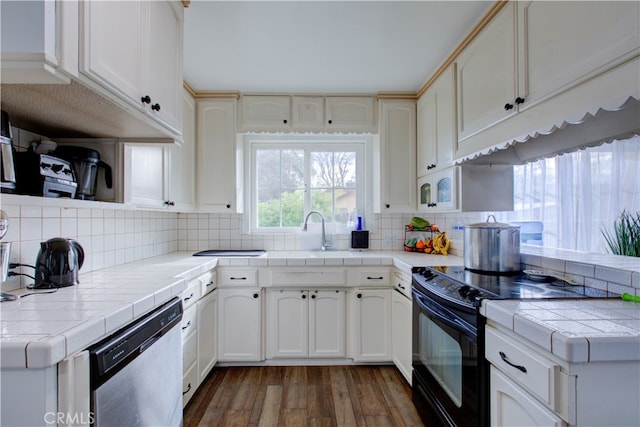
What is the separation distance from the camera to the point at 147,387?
101 centimetres

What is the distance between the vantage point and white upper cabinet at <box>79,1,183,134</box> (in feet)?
3.06

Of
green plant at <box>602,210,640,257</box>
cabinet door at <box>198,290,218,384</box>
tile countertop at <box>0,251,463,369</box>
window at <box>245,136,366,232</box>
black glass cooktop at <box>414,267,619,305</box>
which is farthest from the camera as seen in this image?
window at <box>245,136,366,232</box>

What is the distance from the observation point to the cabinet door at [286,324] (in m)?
2.20

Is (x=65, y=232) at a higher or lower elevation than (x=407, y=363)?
higher

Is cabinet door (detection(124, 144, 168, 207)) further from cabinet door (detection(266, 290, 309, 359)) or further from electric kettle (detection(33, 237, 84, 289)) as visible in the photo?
cabinet door (detection(266, 290, 309, 359))

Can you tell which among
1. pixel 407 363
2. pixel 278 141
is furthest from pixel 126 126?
pixel 407 363

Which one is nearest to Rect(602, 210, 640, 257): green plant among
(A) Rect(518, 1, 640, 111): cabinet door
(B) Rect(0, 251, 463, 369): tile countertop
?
(A) Rect(518, 1, 640, 111): cabinet door

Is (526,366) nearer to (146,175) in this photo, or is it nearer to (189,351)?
(189,351)

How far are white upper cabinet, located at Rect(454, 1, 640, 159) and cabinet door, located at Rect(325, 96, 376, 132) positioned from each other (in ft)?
2.87

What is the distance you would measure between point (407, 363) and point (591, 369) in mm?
1377

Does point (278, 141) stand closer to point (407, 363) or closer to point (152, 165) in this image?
point (152, 165)

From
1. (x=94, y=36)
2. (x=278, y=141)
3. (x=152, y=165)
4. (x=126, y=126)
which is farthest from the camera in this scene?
(x=278, y=141)

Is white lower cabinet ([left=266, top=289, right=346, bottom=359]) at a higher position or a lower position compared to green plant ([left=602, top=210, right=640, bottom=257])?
lower

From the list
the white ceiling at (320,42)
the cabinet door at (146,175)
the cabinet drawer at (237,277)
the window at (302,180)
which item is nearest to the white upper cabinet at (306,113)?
the white ceiling at (320,42)
